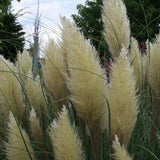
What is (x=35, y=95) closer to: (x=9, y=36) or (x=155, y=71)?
(x=155, y=71)

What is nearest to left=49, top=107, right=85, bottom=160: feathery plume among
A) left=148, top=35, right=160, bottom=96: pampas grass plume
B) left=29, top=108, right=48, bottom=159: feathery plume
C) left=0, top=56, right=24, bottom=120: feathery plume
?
left=29, top=108, right=48, bottom=159: feathery plume

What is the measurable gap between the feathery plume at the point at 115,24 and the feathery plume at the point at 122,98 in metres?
0.41

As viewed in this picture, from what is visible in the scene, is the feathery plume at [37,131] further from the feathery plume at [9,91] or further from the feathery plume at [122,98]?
the feathery plume at [122,98]

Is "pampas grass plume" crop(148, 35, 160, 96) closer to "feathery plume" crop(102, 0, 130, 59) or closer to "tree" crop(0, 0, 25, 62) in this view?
"feathery plume" crop(102, 0, 130, 59)

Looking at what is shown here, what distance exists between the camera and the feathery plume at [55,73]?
122 centimetres

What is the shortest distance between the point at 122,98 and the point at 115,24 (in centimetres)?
53

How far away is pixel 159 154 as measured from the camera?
1.50 meters

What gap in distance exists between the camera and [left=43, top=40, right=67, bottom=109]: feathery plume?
48.0 inches

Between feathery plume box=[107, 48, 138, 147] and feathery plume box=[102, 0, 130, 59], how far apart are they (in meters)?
0.41

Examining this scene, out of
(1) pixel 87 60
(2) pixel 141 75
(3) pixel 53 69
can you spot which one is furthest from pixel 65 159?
(2) pixel 141 75

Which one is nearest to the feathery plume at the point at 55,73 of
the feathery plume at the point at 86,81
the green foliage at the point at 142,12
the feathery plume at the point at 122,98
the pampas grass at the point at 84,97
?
the pampas grass at the point at 84,97

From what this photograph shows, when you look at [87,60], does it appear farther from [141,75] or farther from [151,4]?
[151,4]

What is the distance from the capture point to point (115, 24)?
4.26 ft

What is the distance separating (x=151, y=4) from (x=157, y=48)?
18.1m
